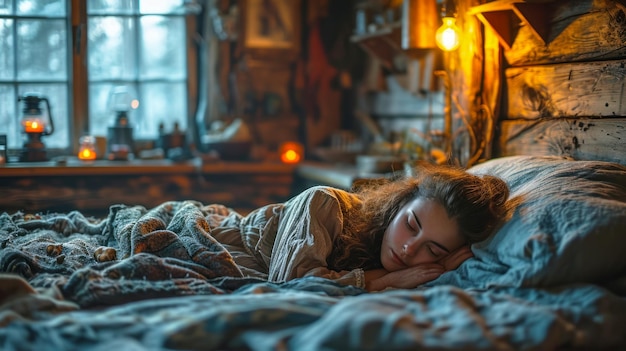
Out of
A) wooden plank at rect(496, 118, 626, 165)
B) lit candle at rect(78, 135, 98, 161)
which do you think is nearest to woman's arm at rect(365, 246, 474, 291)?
wooden plank at rect(496, 118, 626, 165)

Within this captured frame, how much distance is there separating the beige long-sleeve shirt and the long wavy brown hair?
5 cm

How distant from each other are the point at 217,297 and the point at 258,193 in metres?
2.92

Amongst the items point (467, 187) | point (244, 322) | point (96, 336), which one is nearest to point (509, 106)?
point (467, 187)

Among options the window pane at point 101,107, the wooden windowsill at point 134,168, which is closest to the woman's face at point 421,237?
the wooden windowsill at point 134,168

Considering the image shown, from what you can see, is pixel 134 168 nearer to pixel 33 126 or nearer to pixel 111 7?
pixel 33 126

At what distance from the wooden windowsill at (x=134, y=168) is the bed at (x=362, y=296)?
1906mm

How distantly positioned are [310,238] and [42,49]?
3.08 meters

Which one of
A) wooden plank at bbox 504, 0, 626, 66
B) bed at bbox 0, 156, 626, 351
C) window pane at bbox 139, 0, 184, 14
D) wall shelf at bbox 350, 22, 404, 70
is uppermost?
window pane at bbox 139, 0, 184, 14

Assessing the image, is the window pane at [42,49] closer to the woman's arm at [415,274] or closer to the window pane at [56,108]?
the window pane at [56,108]

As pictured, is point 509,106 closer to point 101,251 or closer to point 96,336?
point 101,251

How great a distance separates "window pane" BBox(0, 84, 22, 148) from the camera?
4.28 m

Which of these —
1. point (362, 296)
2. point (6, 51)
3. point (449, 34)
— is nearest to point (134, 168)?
point (6, 51)

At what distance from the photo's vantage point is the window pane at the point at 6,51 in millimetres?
4254

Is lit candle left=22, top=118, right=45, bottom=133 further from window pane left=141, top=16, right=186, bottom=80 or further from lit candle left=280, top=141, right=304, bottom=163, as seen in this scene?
lit candle left=280, top=141, right=304, bottom=163
